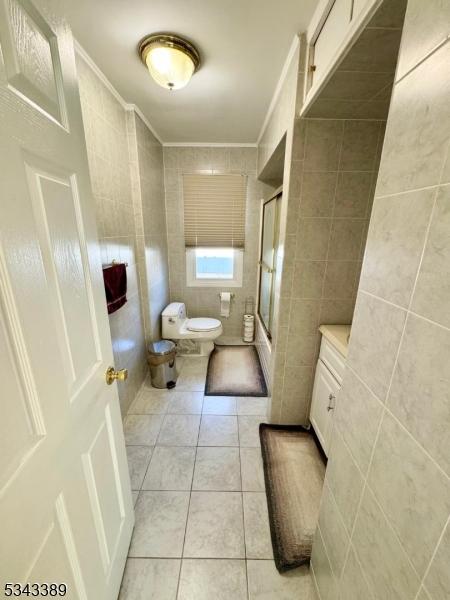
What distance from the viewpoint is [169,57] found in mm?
1291

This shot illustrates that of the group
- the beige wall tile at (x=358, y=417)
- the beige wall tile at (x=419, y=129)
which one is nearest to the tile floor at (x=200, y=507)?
the beige wall tile at (x=358, y=417)

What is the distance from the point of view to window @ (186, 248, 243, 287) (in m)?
3.11

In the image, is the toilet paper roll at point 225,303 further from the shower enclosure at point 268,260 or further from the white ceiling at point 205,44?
the white ceiling at point 205,44

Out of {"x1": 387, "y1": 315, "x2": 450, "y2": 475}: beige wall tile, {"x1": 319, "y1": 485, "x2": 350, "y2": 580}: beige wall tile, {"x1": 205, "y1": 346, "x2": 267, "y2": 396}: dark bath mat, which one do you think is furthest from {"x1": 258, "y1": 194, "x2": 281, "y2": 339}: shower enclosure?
{"x1": 387, "y1": 315, "x2": 450, "y2": 475}: beige wall tile

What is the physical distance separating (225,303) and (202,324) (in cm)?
48

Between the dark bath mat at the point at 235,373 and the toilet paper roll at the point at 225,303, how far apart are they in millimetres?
451

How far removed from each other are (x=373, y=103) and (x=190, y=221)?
2.12m

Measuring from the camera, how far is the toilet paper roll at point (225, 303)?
3.12 meters

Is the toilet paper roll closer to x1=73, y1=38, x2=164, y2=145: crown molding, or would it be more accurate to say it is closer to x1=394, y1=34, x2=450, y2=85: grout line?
x1=73, y1=38, x2=164, y2=145: crown molding

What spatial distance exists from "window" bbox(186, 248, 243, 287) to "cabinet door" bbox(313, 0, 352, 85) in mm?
2029

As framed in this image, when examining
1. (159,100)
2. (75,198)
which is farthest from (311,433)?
(159,100)

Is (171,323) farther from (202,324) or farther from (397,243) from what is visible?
(397,243)

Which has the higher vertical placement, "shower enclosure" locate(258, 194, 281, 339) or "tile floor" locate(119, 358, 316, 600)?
"shower enclosure" locate(258, 194, 281, 339)

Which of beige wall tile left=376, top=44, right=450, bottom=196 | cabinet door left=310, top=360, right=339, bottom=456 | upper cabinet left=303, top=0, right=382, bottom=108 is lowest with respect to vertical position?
cabinet door left=310, top=360, right=339, bottom=456
